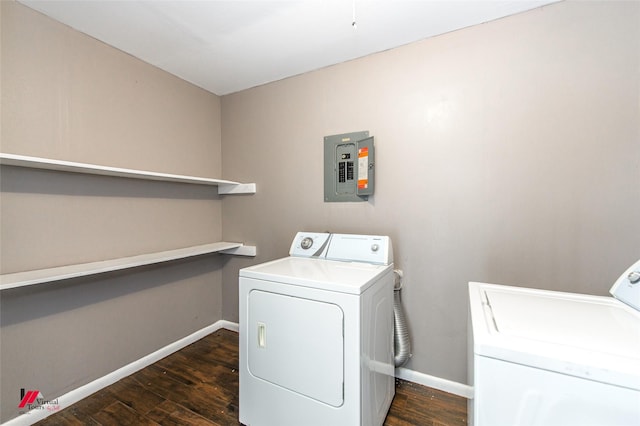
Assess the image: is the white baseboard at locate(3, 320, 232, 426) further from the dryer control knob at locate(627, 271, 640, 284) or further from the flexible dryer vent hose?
the dryer control knob at locate(627, 271, 640, 284)

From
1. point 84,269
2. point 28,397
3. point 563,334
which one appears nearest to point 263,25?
point 84,269

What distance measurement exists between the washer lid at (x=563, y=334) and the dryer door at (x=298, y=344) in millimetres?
577

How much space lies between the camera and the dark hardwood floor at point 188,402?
1.46m

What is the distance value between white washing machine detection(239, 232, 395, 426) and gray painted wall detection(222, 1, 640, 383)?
434 mm

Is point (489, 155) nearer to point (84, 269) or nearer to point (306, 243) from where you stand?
point (306, 243)

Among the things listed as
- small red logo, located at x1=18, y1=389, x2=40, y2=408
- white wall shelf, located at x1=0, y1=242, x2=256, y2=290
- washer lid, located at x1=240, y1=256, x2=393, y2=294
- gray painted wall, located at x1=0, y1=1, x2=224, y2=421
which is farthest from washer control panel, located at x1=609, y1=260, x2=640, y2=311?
small red logo, located at x1=18, y1=389, x2=40, y2=408

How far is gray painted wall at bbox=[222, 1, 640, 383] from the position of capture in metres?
1.31

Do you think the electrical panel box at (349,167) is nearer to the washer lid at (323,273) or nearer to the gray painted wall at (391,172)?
the gray painted wall at (391,172)

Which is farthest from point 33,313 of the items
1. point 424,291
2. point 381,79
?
point 381,79

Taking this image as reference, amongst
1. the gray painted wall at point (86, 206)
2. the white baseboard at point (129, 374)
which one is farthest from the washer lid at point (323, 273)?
the gray painted wall at point (86, 206)

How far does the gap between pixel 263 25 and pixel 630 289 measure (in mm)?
2216

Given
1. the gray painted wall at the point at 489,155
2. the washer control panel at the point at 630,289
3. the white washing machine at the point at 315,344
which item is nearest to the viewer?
the washer control panel at the point at 630,289

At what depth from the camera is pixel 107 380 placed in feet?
5.66

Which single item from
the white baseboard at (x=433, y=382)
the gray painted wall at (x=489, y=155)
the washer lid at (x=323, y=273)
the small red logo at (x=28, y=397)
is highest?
the gray painted wall at (x=489, y=155)
